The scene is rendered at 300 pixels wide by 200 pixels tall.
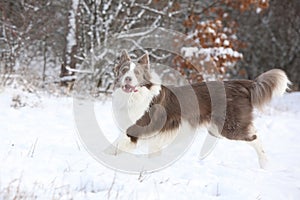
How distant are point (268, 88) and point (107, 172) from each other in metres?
2.58

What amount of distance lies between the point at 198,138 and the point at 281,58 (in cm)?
1631

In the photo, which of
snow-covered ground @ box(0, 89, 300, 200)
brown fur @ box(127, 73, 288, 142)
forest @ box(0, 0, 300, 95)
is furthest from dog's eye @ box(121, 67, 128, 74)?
forest @ box(0, 0, 300, 95)

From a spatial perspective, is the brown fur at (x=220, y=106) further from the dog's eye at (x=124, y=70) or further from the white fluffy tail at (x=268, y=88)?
the dog's eye at (x=124, y=70)

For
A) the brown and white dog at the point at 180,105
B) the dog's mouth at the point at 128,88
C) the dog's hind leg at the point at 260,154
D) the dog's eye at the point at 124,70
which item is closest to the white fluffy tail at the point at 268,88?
the brown and white dog at the point at 180,105

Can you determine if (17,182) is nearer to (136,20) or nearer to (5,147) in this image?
(5,147)

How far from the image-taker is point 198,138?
6.26 m

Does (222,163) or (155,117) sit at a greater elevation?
(155,117)

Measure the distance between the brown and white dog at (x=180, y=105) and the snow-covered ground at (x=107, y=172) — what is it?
1.42 ft

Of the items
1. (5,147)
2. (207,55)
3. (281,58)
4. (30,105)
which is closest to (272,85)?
(5,147)

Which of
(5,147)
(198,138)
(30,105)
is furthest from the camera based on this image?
(30,105)

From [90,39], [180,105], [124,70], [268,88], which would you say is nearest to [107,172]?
[124,70]

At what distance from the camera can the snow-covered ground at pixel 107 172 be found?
3.32 metres

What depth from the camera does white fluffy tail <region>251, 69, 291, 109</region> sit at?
5.20 meters

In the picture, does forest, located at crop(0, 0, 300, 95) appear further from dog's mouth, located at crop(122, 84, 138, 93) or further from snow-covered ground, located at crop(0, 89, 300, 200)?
dog's mouth, located at crop(122, 84, 138, 93)
